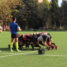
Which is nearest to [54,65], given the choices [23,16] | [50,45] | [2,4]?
[50,45]

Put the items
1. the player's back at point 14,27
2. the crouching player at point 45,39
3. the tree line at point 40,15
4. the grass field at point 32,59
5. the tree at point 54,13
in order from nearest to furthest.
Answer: the grass field at point 32,59 < the player's back at point 14,27 < the crouching player at point 45,39 < the tree line at point 40,15 < the tree at point 54,13

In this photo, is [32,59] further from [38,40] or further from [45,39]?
[38,40]

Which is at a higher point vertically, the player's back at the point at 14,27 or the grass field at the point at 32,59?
the player's back at the point at 14,27

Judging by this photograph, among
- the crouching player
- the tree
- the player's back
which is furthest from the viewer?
the tree

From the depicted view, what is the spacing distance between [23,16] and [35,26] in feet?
18.9

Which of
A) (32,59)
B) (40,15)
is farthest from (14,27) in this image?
(40,15)

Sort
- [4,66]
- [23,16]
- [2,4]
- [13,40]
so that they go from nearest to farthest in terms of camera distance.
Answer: [4,66], [13,40], [2,4], [23,16]

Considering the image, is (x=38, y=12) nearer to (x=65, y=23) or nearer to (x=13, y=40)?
(x=65, y=23)

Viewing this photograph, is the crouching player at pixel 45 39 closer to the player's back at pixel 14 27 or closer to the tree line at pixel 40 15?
the player's back at pixel 14 27

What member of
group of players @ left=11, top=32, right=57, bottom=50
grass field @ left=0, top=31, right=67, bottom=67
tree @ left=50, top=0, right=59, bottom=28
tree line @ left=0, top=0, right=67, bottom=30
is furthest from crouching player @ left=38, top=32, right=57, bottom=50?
tree @ left=50, top=0, right=59, bottom=28

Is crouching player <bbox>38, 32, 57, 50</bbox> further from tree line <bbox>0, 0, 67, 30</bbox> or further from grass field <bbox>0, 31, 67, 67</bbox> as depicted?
tree line <bbox>0, 0, 67, 30</bbox>

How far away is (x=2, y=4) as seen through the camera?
70125mm

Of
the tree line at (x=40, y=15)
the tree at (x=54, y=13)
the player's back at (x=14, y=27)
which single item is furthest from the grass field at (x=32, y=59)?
the tree at (x=54, y=13)

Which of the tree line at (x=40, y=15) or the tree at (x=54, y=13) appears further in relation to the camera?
the tree at (x=54, y=13)
